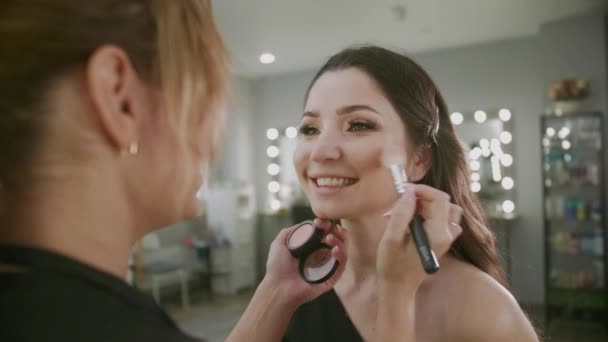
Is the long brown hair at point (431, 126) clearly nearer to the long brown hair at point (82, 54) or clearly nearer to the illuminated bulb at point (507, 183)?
the long brown hair at point (82, 54)

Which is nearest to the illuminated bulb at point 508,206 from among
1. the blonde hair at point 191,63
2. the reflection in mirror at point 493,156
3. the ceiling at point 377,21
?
the reflection in mirror at point 493,156

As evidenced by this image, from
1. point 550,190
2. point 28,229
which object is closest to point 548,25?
point 550,190

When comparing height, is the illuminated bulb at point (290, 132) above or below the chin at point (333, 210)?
above

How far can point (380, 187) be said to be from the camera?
2.92 feet

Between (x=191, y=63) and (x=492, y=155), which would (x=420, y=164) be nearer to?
(x=191, y=63)

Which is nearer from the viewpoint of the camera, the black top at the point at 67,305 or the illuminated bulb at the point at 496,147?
the black top at the point at 67,305

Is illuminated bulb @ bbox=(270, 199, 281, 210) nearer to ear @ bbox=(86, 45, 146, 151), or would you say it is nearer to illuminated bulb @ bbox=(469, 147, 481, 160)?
illuminated bulb @ bbox=(469, 147, 481, 160)

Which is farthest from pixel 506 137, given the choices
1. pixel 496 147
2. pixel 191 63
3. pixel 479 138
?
pixel 191 63

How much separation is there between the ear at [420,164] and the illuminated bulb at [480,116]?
3.23 metres

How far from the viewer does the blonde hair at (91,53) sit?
293 millimetres

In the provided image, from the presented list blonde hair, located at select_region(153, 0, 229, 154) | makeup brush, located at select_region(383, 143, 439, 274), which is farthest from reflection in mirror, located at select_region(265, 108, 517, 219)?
blonde hair, located at select_region(153, 0, 229, 154)

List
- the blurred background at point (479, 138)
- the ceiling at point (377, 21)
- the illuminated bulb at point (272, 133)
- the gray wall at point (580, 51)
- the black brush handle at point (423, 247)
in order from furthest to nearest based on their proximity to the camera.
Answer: the illuminated bulb at point (272, 133)
the gray wall at point (580, 51)
the blurred background at point (479, 138)
the ceiling at point (377, 21)
the black brush handle at point (423, 247)

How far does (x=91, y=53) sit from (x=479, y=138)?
13.0ft

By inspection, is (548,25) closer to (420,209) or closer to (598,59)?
(598,59)
